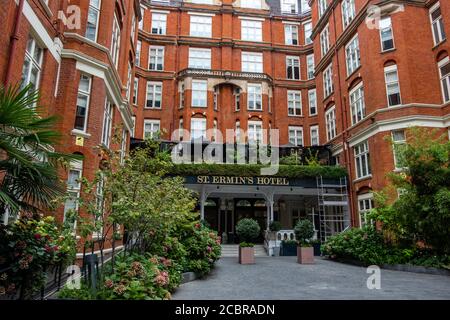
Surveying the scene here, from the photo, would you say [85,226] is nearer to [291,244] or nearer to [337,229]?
[291,244]

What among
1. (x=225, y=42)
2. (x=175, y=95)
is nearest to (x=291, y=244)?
(x=175, y=95)

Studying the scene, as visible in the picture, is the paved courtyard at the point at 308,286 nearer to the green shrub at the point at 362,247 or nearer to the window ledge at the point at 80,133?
the green shrub at the point at 362,247

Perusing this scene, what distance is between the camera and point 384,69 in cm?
1761

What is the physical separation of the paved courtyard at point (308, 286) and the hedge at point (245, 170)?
338 inches

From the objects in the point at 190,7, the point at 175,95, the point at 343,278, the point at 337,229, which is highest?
the point at 190,7

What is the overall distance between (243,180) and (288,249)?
15.7 feet

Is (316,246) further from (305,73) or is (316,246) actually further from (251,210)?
(305,73)

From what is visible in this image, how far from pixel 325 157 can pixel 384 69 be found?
7.82 m

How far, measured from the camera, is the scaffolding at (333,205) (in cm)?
1930

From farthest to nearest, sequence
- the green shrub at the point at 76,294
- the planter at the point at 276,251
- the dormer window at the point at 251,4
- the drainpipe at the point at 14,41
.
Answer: the dormer window at the point at 251,4 < the planter at the point at 276,251 < the drainpipe at the point at 14,41 < the green shrub at the point at 76,294

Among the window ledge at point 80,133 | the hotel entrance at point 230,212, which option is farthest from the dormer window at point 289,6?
the window ledge at point 80,133

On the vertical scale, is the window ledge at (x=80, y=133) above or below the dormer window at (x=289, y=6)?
below

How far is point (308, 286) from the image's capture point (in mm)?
7910

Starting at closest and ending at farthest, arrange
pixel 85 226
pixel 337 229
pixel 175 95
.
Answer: pixel 85 226 < pixel 337 229 < pixel 175 95
